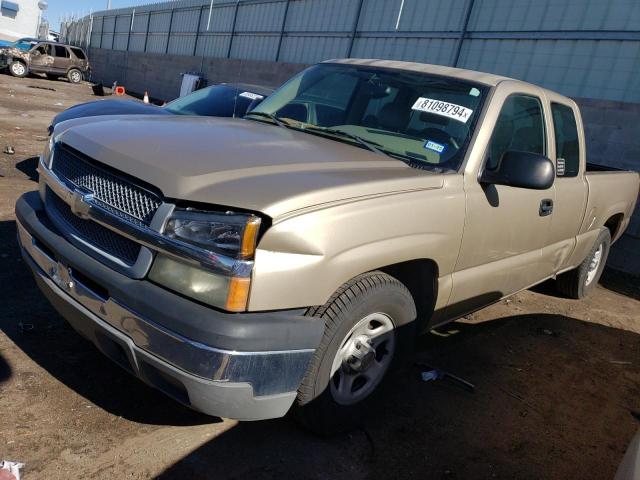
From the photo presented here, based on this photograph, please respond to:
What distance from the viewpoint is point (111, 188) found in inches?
99.7

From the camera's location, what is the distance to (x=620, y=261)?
788 centimetres

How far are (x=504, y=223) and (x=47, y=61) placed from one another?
28.6 meters

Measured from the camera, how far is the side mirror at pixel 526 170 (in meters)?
3.10

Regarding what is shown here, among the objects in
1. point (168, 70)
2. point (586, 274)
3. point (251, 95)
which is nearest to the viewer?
point (586, 274)

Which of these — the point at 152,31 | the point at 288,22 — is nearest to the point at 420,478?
the point at 288,22

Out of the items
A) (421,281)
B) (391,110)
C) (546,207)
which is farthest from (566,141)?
(421,281)

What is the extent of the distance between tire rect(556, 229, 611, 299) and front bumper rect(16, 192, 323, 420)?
423cm

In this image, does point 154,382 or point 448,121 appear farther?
point 448,121

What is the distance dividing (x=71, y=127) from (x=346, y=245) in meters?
1.75

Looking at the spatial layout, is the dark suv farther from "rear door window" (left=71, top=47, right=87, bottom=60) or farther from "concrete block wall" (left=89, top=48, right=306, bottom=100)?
"concrete block wall" (left=89, top=48, right=306, bottom=100)

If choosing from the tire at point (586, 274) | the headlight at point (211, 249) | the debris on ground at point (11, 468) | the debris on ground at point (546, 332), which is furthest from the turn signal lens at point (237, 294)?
the tire at point (586, 274)

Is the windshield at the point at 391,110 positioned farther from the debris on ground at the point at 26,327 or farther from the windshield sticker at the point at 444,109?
the debris on ground at the point at 26,327

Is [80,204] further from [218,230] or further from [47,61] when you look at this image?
[47,61]

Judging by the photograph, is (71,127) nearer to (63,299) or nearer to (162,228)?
(63,299)
